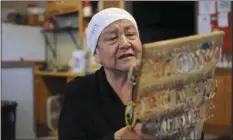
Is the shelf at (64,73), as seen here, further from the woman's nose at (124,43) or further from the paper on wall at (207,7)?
the woman's nose at (124,43)

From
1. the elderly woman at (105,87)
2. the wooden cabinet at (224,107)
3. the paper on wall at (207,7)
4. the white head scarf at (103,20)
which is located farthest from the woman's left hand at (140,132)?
the paper on wall at (207,7)

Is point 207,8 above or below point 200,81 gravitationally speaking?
above

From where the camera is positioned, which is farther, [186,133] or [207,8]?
[207,8]

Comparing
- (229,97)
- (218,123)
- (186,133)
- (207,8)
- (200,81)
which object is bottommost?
(218,123)

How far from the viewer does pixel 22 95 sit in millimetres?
2738

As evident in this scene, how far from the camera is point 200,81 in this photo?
63cm

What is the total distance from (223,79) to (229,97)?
0.19 metres

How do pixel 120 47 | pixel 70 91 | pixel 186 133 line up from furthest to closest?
pixel 70 91 → pixel 120 47 → pixel 186 133

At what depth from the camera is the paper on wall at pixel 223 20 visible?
119 inches

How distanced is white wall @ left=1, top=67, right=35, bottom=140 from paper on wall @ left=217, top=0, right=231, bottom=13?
6.67ft

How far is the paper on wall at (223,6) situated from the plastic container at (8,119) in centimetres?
225

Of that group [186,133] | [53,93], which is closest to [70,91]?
[186,133]

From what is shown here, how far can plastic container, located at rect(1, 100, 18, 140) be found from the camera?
2383 mm

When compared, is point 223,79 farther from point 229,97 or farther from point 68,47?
point 68,47
